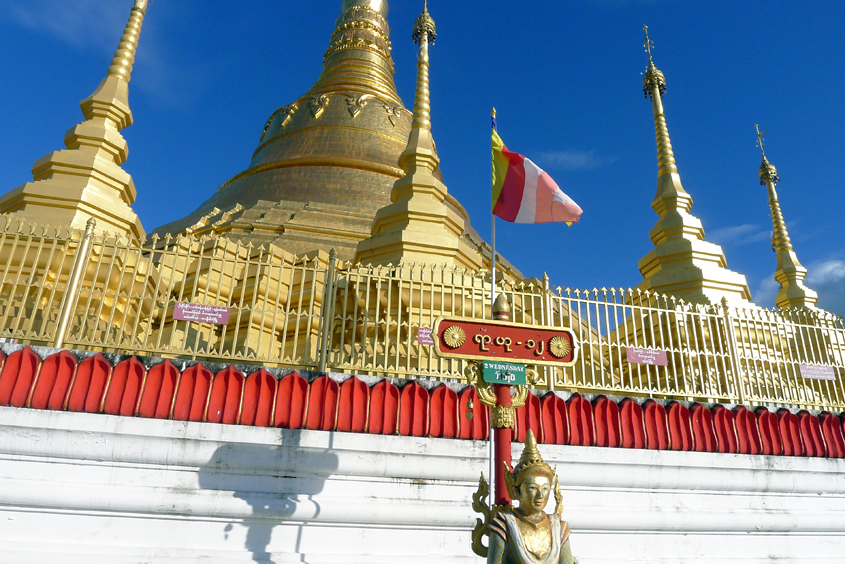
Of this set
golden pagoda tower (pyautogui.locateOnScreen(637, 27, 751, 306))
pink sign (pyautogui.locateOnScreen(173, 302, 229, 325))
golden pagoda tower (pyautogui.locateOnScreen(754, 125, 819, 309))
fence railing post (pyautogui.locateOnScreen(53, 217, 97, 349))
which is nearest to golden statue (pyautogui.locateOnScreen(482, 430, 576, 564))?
pink sign (pyautogui.locateOnScreen(173, 302, 229, 325))

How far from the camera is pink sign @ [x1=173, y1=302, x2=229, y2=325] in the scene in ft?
19.4

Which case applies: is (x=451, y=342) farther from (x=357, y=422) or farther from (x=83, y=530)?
(x=83, y=530)

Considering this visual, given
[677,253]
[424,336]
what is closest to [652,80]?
[677,253]

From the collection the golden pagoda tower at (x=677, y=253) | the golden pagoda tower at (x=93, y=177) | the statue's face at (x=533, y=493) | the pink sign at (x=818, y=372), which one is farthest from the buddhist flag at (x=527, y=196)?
the golden pagoda tower at (x=93, y=177)

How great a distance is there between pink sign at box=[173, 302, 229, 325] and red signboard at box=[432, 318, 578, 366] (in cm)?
291

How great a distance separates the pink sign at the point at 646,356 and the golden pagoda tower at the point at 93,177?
294 inches

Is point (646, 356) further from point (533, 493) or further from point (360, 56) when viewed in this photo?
point (360, 56)

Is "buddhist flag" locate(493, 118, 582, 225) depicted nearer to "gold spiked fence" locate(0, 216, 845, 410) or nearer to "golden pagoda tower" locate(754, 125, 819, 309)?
"gold spiked fence" locate(0, 216, 845, 410)

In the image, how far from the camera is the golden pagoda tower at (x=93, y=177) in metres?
8.93

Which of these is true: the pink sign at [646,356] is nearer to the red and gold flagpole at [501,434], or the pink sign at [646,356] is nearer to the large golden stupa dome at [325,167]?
the red and gold flagpole at [501,434]

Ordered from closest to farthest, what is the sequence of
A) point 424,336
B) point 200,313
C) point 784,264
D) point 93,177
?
point 200,313
point 424,336
point 93,177
point 784,264

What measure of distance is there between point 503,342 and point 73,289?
4.19 m

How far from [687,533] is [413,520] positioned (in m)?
2.59

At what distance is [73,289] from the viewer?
571 cm
